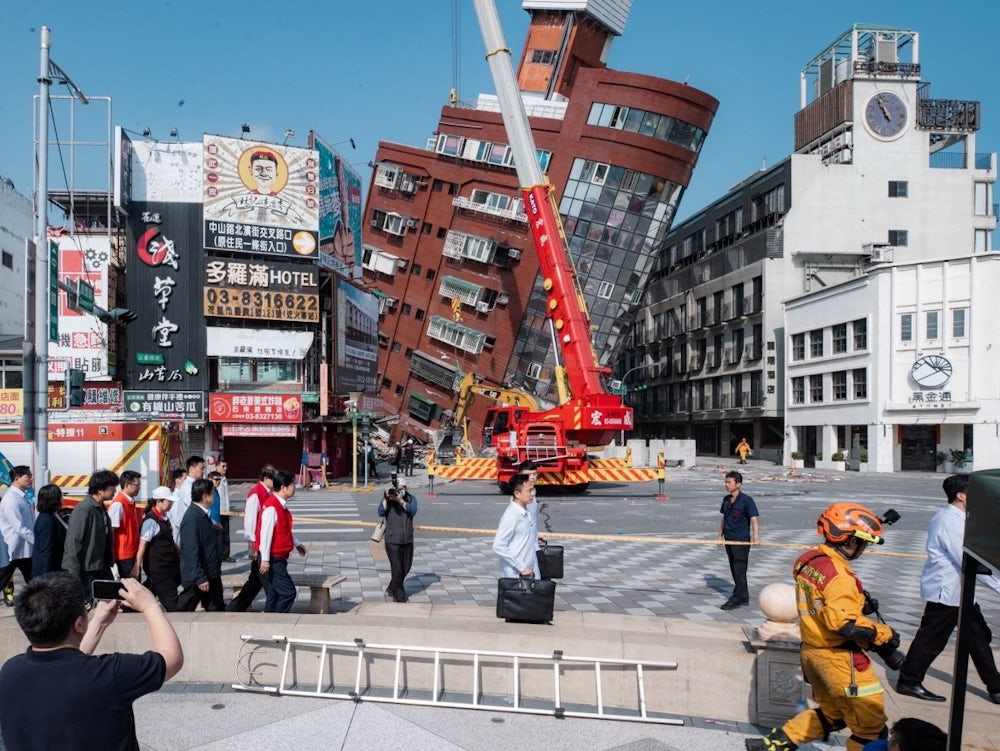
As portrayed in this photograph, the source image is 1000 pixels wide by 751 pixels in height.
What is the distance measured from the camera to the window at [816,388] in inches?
1839

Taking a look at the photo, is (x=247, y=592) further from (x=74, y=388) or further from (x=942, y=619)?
(x=74, y=388)

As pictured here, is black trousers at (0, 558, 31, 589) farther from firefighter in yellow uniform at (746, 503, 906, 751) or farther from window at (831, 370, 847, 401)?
window at (831, 370, 847, 401)

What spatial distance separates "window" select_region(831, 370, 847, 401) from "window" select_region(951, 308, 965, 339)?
643 cm

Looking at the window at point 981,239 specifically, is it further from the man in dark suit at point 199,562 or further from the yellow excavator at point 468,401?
the man in dark suit at point 199,562

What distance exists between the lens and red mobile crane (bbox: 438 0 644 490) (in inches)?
952

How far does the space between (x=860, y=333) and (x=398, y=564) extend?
130 ft

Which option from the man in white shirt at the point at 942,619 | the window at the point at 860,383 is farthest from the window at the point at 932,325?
the man in white shirt at the point at 942,619

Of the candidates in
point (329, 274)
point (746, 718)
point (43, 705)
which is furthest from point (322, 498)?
point (43, 705)

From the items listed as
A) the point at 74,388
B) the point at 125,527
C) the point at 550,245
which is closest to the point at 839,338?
the point at 550,245

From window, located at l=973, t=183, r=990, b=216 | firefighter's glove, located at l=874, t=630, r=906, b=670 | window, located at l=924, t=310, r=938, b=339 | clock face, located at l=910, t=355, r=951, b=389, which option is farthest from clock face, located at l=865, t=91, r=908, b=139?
firefighter's glove, located at l=874, t=630, r=906, b=670

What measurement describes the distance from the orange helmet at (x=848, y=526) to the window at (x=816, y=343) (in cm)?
4513

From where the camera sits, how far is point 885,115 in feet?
165

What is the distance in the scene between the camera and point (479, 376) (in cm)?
4472

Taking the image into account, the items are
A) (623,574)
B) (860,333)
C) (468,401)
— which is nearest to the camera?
(623,574)
